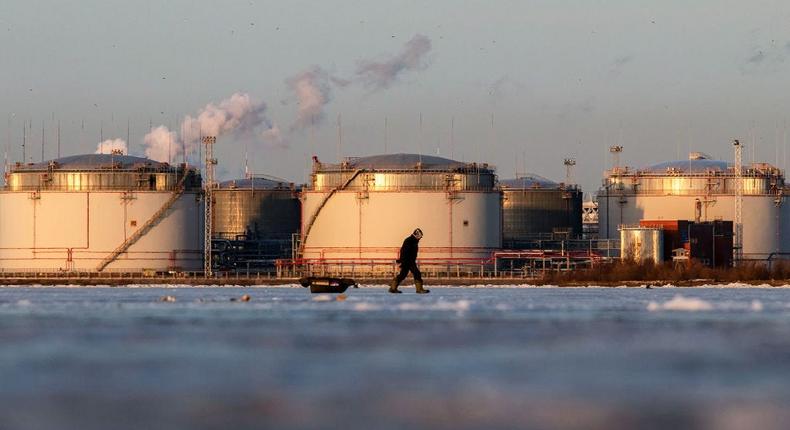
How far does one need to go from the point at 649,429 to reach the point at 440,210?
15519 centimetres

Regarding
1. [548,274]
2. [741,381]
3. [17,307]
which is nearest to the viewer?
[741,381]

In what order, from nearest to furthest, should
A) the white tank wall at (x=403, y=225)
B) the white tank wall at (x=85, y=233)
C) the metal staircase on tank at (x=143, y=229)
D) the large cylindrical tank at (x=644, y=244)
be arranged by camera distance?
the large cylindrical tank at (x=644, y=244), the white tank wall at (x=403, y=225), the metal staircase on tank at (x=143, y=229), the white tank wall at (x=85, y=233)

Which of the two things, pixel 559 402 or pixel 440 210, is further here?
pixel 440 210

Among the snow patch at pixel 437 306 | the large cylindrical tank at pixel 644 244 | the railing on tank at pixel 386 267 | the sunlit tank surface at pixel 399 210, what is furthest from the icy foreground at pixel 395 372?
the sunlit tank surface at pixel 399 210

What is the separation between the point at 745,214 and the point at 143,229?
61904mm

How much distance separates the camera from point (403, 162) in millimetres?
182500

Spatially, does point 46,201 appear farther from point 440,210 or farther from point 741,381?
point 741,381

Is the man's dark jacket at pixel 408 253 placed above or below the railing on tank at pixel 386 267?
above

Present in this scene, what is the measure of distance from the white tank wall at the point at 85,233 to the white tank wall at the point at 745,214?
4768 centimetres

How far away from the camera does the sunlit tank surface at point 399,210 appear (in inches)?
6973

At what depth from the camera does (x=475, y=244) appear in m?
178

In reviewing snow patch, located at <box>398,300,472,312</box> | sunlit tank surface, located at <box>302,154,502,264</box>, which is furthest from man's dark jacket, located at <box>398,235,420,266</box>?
sunlit tank surface, located at <box>302,154,502,264</box>

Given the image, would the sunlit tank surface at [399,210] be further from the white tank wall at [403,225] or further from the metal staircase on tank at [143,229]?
the metal staircase on tank at [143,229]

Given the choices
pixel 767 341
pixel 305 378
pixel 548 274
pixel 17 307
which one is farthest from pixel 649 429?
pixel 548 274
